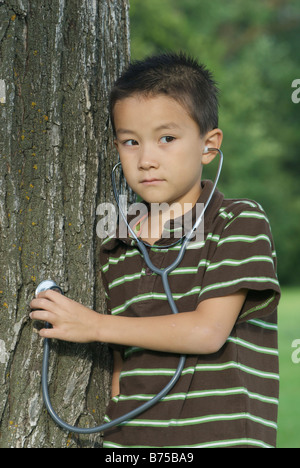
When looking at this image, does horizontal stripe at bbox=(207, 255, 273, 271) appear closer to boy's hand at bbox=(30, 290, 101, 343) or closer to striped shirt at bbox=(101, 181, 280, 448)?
striped shirt at bbox=(101, 181, 280, 448)

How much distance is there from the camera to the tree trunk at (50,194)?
2.12 metres

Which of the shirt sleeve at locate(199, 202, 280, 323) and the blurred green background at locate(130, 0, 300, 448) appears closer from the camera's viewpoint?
the shirt sleeve at locate(199, 202, 280, 323)

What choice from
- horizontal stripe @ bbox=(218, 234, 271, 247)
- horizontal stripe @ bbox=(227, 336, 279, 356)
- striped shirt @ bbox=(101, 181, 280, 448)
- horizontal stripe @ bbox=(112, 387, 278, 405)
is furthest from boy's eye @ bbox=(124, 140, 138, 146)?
horizontal stripe @ bbox=(112, 387, 278, 405)

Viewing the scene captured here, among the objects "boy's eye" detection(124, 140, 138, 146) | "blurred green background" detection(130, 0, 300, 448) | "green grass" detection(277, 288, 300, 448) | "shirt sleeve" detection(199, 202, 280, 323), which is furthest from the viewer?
"blurred green background" detection(130, 0, 300, 448)

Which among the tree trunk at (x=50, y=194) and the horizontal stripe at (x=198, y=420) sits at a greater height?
the tree trunk at (x=50, y=194)

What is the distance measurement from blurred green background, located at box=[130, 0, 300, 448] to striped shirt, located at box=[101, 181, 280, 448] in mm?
20123

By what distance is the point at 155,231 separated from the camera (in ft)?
7.57

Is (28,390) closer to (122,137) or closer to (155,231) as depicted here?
(155,231)

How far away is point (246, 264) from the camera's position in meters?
2.00

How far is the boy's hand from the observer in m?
2.03

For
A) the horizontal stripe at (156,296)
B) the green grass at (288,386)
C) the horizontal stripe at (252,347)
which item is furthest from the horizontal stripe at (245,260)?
the green grass at (288,386)

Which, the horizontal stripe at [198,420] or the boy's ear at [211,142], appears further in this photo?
the boy's ear at [211,142]

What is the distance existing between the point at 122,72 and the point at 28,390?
1125 millimetres

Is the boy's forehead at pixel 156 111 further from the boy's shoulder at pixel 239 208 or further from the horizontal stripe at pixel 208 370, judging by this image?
the horizontal stripe at pixel 208 370
